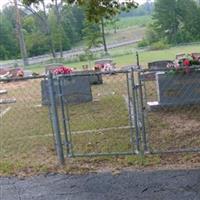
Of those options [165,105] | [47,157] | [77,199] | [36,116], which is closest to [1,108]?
[36,116]

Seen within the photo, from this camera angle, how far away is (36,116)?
44.5 feet

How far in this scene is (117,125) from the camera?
36.0 ft

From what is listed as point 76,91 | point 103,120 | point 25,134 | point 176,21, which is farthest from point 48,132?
point 176,21

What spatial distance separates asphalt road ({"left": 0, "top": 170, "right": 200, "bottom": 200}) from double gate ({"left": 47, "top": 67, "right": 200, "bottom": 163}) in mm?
838

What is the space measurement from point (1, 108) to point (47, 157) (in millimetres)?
7843

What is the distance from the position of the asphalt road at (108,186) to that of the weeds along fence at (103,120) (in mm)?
847

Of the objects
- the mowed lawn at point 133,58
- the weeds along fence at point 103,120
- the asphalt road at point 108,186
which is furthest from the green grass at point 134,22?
the asphalt road at point 108,186

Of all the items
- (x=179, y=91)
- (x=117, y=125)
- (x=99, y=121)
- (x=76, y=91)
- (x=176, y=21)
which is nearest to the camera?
(x=117, y=125)

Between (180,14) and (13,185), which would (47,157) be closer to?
(13,185)

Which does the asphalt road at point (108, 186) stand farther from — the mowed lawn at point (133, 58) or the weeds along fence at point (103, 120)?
the mowed lawn at point (133, 58)

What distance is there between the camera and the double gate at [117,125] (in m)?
7.46

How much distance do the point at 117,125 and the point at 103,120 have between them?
96 cm

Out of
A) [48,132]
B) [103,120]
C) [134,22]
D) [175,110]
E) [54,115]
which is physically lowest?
[134,22]

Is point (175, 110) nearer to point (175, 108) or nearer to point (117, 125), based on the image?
point (175, 108)
